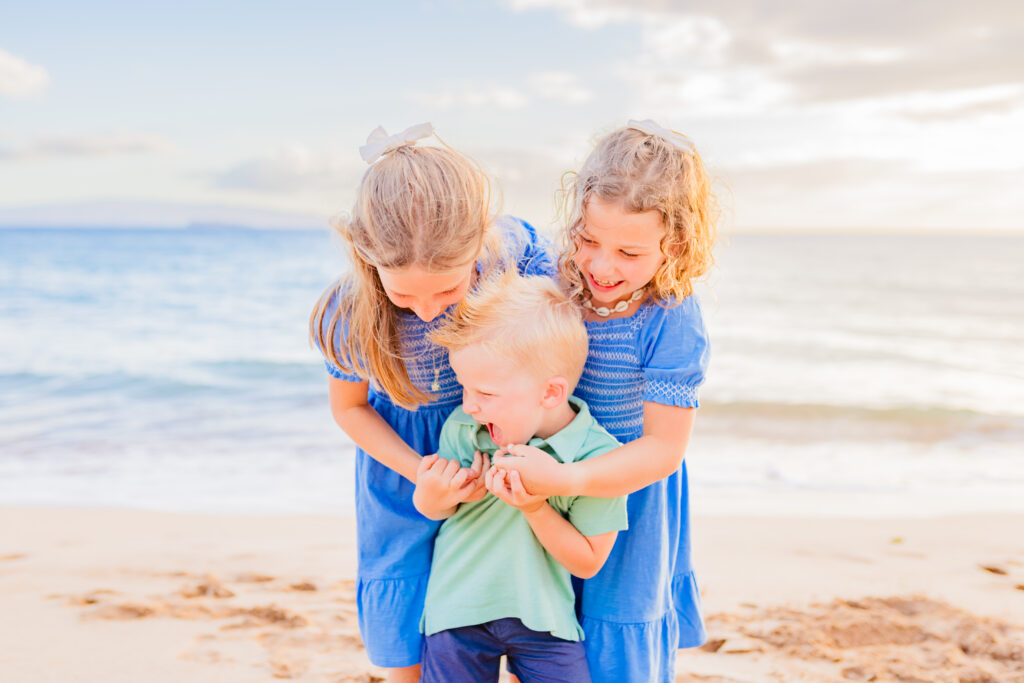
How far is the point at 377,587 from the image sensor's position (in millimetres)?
1969

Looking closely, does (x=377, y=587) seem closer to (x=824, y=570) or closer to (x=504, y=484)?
(x=504, y=484)

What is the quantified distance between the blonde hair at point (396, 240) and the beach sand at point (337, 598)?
145 centimetres

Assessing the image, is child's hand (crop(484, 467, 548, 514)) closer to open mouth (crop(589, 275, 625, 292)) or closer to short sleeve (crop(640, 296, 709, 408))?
short sleeve (crop(640, 296, 709, 408))

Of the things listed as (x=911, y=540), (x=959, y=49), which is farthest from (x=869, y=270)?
(x=911, y=540)

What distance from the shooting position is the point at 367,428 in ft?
6.33

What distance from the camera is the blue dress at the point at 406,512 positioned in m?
1.90

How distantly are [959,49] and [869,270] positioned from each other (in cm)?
598

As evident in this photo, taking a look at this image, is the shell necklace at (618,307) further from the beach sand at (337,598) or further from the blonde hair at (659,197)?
the beach sand at (337,598)

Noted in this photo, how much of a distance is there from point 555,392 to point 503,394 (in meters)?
0.12

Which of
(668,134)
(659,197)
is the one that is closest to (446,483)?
(659,197)

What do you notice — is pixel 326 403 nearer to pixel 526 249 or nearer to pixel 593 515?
pixel 526 249

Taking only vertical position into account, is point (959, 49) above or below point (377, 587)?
above

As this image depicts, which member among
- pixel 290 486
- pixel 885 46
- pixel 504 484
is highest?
pixel 885 46

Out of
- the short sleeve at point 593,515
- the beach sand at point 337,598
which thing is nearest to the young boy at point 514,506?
the short sleeve at point 593,515
